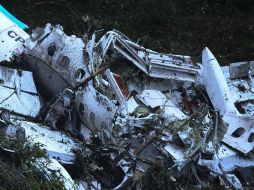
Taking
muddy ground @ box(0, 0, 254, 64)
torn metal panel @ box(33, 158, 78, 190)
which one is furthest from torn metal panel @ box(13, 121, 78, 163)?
muddy ground @ box(0, 0, 254, 64)

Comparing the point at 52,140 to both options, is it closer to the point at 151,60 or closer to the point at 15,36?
the point at 151,60

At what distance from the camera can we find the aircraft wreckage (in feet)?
19.6

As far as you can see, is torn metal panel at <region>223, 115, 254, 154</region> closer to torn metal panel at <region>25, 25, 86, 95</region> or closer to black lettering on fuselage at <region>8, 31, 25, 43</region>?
torn metal panel at <region>25, 25, 86, 95</region>

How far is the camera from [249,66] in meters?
7.84

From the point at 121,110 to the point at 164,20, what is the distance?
3.49m

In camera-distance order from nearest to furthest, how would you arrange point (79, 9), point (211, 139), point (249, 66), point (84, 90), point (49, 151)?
1. point (49, 151)
2. point (211, 139)
3. point (84, 90)
4. point (249, 66)
5. point (79, 9)

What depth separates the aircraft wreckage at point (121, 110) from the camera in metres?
5.96

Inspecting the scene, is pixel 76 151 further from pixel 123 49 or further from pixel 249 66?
pixel 249 66

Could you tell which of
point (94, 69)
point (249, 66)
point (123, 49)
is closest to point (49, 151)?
point (94, 69)

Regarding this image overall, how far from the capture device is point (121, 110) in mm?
6270

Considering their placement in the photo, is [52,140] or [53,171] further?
[52,140]

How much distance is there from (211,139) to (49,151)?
1.76 m

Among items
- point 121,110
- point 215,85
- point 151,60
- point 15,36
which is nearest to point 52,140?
point 121,110

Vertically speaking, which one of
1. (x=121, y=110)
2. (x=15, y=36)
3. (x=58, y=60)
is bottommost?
(x=121, y=110)
